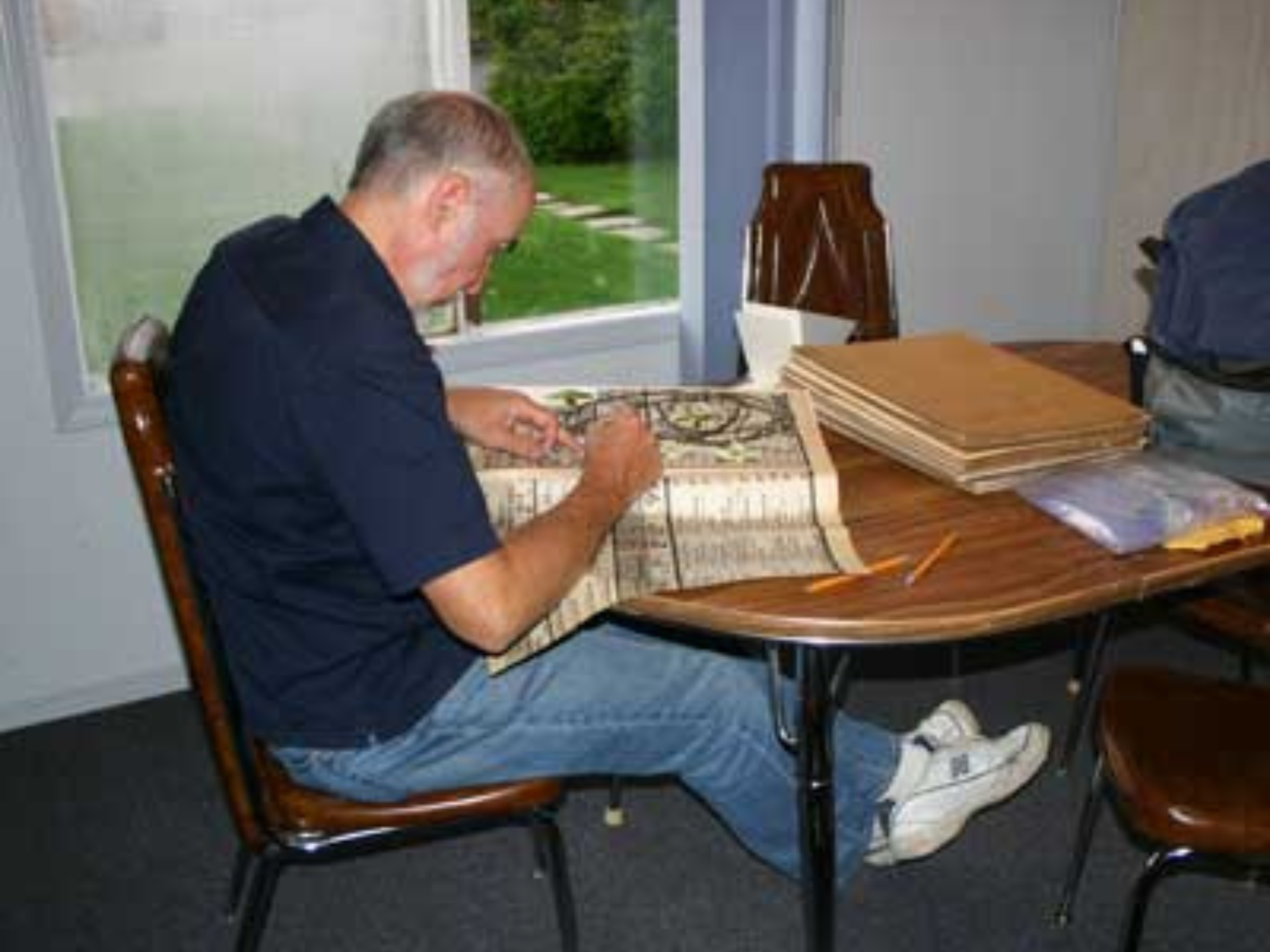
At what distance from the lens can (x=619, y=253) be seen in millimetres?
3207

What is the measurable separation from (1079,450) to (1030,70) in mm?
2026

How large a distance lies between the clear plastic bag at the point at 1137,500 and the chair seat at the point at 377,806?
0.65 meters

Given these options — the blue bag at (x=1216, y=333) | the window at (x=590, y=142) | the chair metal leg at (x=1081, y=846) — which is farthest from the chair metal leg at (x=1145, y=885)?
the window at (x=590, y=142)

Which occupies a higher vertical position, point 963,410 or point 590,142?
point 590,142

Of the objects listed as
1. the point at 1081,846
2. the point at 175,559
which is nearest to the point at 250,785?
the point at 175,559

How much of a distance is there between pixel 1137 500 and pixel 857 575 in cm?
34

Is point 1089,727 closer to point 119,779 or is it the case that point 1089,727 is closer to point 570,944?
point 570,944

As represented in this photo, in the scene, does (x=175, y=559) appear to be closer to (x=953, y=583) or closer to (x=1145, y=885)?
(x=953, y=583)

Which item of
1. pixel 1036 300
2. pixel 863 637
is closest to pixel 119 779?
pixel 863 637

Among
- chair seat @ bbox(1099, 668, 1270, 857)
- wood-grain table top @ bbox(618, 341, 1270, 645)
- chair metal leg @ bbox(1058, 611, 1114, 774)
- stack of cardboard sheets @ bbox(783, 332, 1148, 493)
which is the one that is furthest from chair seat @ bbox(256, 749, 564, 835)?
chair metal leg @ bbox(1058, 611, 1114, 774)

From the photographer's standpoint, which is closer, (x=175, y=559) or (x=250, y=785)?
(x=175, y=559)

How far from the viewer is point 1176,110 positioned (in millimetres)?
3492

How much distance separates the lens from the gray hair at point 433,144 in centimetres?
137

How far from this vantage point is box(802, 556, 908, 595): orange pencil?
4.43 ft
